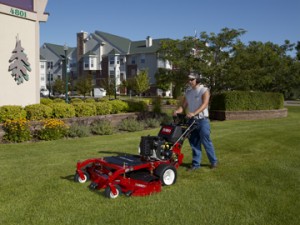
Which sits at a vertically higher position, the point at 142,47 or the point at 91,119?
the point at 142,47

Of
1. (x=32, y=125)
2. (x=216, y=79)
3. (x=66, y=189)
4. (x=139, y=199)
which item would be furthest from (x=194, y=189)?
(x=216, y=79)

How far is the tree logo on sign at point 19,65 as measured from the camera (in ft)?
45.9

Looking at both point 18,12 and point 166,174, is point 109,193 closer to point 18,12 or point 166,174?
point 166,174

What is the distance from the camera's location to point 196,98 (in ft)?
22.7

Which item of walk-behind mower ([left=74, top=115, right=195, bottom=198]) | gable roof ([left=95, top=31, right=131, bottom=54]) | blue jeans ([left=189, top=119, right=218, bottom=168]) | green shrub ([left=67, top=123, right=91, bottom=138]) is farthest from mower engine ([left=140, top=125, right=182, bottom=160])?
gable roof ([left=95, top=31, right=131, bottom=54])

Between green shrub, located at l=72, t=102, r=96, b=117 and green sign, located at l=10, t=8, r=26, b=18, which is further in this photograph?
green sign, located at l=10, t=8, r=26, b=18

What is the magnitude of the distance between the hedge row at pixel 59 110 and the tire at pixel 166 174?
7.33m

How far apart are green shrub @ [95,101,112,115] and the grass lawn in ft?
19.8

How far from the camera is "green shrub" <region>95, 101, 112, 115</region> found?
14625mm

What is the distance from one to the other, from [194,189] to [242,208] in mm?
974

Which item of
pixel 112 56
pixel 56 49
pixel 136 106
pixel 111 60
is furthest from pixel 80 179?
pixel 56 49

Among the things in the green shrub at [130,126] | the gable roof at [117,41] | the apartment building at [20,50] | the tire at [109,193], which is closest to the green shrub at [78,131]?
the green shrub at [130,126]

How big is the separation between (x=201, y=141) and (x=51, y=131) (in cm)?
562

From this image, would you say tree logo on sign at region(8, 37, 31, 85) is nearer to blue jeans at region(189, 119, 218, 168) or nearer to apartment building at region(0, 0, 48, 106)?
apartment building at region(0, 0, 48, 106)
